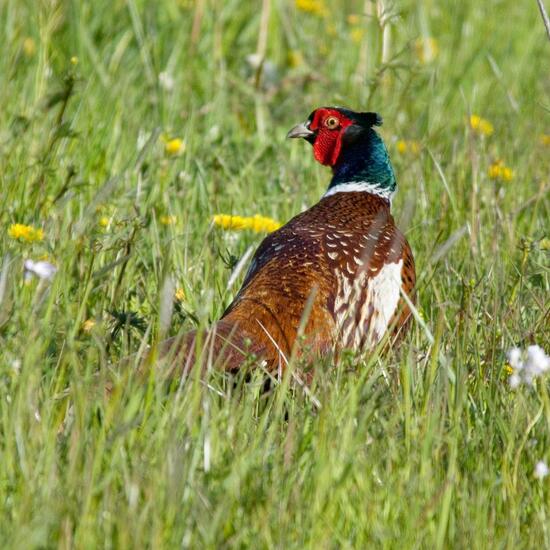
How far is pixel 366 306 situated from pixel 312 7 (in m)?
3.94

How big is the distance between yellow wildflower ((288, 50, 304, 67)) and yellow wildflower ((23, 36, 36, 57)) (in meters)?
1.42

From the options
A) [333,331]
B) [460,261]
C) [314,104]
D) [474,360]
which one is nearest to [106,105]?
[314,104]

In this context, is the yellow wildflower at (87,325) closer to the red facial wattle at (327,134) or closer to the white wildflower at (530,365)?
the white wildflower at (530,365)

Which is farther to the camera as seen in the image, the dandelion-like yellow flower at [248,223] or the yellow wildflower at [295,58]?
the yellow wildflower at [295,58]

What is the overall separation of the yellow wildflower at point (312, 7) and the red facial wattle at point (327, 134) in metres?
2.81

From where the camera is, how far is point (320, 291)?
345cm

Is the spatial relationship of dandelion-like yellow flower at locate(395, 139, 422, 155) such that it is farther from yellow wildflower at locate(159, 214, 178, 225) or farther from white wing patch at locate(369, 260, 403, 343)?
A: white wing patch at locate(369, 260, 403, 343)

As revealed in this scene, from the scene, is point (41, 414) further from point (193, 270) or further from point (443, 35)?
point (443, 35)

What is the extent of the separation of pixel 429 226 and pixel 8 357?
2.17m

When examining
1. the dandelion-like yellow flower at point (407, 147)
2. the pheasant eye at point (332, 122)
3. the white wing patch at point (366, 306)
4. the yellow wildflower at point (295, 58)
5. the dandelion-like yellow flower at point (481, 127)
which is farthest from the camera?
the yellow wildflower at point (295, 58)

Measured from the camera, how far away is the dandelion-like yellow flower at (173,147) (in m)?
4.81

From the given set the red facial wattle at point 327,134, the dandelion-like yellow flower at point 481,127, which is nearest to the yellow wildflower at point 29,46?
the red facial wattle at point 327,134

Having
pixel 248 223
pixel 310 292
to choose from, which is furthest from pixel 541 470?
pixel 248 223

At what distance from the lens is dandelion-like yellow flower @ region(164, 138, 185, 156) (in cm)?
481
